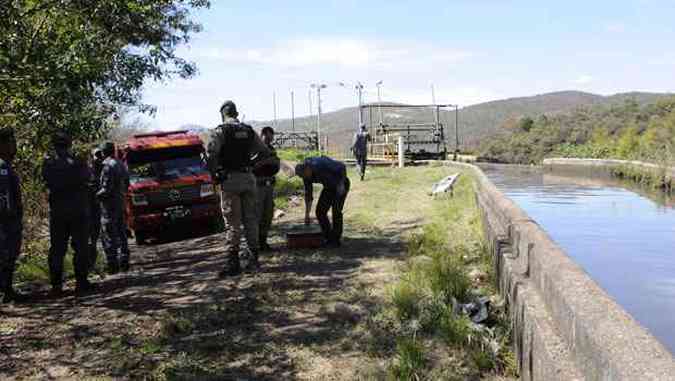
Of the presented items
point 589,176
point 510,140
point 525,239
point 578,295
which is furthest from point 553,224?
point 510,140

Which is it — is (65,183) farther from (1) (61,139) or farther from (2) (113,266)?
(2) (113,266)

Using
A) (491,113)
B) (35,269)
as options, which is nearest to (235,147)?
(35,269)

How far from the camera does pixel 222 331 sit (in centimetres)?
556

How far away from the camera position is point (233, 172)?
24.2 feet

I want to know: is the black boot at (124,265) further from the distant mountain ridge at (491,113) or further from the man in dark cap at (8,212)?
the distant mountain ridge at (491,113)

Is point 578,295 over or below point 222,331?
over

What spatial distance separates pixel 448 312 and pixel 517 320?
0.96 metres

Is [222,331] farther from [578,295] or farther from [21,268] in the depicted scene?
[21,268]

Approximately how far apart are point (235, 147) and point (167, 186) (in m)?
5.13

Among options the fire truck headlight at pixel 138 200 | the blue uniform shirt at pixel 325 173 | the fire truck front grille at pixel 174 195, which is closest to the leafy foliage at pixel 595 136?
the fire truck front grille at pixel 174 195

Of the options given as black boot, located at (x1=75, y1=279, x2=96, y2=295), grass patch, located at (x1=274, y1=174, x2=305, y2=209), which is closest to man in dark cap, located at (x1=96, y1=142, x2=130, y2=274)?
black boot, located at (x1=75, y1=279, x2=96, y2=295)

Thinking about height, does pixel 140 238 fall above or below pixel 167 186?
below

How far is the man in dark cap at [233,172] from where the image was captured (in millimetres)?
7293

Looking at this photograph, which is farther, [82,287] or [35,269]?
[35,269]
